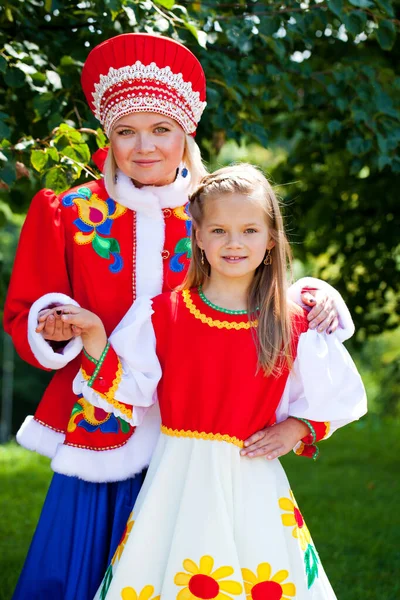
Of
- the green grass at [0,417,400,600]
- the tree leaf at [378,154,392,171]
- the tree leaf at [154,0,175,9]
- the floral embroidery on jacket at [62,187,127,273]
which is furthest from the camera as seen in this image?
the green grass at [0,417,400,600]

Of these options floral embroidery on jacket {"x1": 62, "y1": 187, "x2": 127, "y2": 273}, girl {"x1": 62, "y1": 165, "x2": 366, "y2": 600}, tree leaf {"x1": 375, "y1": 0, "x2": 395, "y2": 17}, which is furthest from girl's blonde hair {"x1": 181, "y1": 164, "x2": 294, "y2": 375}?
tree leaf {"x1": 375, "y1": 0, "x2": 395, "y2": 17}

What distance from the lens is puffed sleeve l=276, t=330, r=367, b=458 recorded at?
94.1 inches

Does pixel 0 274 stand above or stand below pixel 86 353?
above

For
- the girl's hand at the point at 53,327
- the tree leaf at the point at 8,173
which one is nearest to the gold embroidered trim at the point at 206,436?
the girl's hand at the point at 53,327

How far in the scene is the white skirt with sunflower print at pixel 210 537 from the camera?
2.24 meters

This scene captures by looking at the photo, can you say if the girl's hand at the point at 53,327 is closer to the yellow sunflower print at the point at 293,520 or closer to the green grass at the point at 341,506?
the yellow sunflower print at the point at 293,520

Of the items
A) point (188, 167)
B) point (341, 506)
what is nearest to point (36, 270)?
point (188, 167)

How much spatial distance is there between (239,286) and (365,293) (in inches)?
115

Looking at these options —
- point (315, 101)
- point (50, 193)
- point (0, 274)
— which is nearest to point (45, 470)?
point (0, 274)

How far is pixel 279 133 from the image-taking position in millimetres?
5527

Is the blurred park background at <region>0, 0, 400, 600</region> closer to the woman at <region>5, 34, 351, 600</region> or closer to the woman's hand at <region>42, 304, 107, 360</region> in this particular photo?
the woman at <region>5, 34, 351, 600</region>

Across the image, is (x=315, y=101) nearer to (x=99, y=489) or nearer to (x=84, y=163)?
(x=84, y=163)

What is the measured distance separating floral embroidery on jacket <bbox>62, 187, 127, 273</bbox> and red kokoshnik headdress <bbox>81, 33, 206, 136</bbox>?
0.20 meters

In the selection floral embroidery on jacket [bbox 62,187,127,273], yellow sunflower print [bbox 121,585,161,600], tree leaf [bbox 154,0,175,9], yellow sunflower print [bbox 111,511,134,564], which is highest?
tree leaf [bbox 154,0,175,9]
